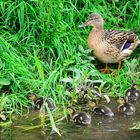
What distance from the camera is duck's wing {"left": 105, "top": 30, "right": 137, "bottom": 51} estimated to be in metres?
9.42

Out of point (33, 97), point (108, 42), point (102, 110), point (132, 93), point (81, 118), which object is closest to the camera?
point (81, 118)

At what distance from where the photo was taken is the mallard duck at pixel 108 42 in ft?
30.6

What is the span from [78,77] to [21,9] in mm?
1531

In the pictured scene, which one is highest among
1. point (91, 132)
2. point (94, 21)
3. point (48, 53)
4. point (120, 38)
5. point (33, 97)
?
point (94, 21)

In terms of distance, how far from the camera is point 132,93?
8516 millimetres

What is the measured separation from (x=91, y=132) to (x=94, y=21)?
7.77ft

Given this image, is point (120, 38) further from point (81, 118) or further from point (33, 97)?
point (81, 118)

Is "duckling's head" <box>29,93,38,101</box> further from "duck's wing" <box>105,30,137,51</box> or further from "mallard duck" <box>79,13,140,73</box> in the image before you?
"duck's wing" <box>105,30,137,51</box>

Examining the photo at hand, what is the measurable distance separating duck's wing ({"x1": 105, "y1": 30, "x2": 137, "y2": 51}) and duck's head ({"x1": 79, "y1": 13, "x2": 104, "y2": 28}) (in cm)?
16

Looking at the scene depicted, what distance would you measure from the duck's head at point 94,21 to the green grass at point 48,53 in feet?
0.67

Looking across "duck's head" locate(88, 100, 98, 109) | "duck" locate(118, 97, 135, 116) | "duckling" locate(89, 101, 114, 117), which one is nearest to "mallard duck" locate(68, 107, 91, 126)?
"duckling" locate(89, 101, 114, 117)

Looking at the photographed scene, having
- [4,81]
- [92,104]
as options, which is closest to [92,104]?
[92,104]

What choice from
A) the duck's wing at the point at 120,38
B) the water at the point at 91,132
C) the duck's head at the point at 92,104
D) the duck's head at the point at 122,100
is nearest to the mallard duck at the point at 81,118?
the water at the point at 91,132

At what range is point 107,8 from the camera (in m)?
10.1
